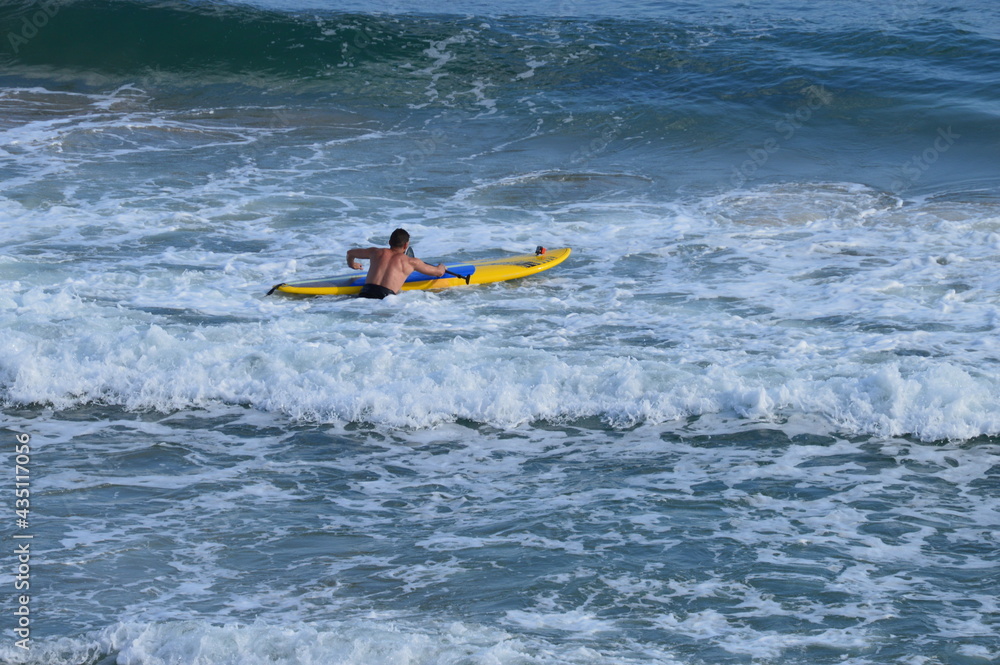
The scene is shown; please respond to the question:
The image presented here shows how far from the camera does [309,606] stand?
15.6 feet

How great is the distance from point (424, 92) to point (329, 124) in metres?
2.35

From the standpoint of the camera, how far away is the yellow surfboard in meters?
9.57

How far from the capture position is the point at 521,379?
7566mm

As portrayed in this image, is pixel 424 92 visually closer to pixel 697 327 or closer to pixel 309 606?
pixel 697 327

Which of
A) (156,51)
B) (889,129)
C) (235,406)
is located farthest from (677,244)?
(156,51)

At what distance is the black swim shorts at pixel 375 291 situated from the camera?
31.3ft

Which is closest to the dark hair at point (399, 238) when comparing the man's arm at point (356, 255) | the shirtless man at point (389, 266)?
the shirtless man at point (389, 266)
